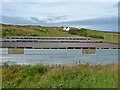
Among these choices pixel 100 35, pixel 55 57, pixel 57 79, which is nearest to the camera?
pixel 57 79

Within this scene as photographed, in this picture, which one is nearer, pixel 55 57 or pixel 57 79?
pixel 57 79

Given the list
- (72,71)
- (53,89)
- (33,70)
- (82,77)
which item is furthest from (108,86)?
(33,70)

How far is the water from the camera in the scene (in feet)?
23.2

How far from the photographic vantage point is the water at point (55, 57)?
706 centimetres

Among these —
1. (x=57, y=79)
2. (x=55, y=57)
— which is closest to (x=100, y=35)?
(x=55, y=57)

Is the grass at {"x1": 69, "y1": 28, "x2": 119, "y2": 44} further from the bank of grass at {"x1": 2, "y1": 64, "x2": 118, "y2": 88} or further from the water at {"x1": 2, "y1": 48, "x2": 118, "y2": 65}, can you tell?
the bank of grass at {"x1": 2, "y1": 64, "x2": 118, "y2": 88}

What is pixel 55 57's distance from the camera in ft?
23.9

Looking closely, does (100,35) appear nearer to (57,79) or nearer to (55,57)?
(55,57)

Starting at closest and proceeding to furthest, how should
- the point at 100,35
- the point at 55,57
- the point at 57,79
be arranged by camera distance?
the point at 57,79, the point at 55,57, the point at 100,35

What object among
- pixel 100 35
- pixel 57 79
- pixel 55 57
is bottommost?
pixel 57 79

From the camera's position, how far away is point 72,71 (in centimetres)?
561

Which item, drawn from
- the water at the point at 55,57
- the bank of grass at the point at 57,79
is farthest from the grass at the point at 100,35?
the bank of grass at the point at 57,79

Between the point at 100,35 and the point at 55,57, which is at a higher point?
the point at 100,35

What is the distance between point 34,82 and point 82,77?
231 cm
